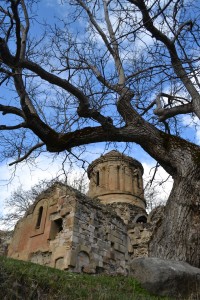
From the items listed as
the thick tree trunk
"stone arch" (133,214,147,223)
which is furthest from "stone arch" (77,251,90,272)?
"stone arch" (133,214,147,223)

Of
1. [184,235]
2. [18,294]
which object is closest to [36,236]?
[184,235]

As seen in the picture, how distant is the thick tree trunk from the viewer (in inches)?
195

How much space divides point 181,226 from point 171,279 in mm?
1081

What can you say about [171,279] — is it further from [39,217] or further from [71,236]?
[39,217]

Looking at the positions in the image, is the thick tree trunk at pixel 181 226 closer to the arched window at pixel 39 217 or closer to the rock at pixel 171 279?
the rock at pixel 171 279

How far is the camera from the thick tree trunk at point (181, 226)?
4.95m

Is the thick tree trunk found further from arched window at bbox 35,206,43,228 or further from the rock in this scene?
arched window at bbox 35,206,43,228

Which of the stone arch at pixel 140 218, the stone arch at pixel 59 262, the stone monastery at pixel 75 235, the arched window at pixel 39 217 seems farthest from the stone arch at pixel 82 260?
the stone arch at pixel 140 218

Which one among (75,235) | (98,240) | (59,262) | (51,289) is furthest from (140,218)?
(51,289)

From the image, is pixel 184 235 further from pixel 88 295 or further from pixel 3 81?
pixel 3 81

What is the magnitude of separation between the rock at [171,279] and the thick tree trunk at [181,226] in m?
0.52

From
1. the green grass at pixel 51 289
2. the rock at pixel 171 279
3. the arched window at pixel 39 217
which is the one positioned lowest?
the green grass at pixel 51 289

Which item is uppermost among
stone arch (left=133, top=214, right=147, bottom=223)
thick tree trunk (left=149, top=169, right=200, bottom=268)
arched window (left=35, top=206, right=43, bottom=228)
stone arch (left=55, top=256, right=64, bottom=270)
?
stone arch (left=133, top=214, right=147, bottom=223)

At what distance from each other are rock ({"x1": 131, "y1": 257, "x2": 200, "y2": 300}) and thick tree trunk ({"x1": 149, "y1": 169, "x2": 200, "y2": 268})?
0.52 metres
